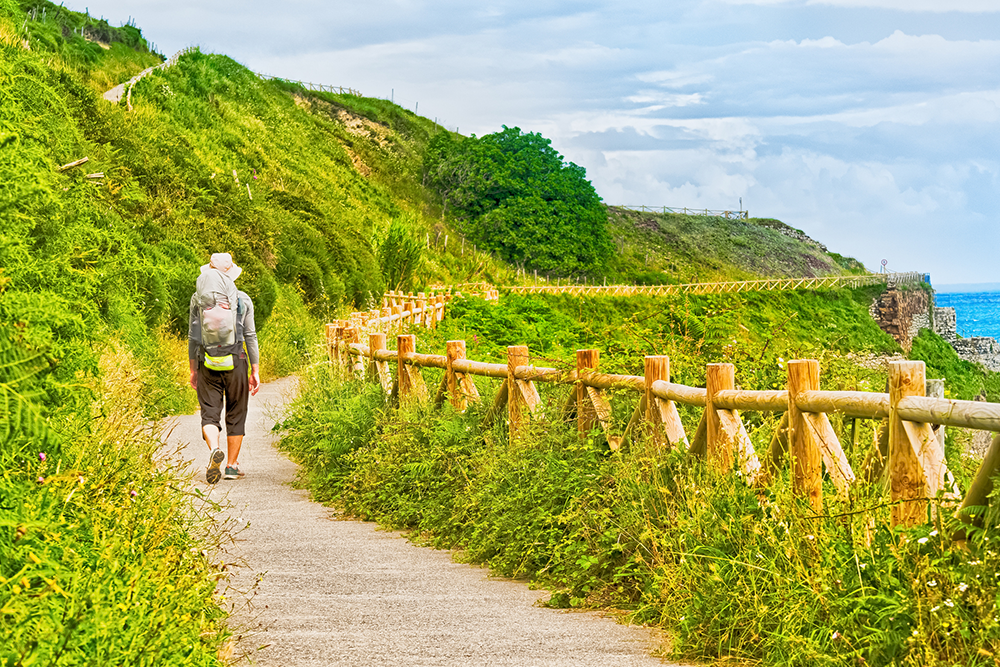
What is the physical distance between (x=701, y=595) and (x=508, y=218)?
67.0 meters

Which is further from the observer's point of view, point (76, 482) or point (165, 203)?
point (165, 203)

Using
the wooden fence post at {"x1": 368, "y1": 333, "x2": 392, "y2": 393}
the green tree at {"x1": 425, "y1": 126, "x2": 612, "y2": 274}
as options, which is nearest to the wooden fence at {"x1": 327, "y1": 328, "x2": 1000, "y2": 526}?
the wooden fence post at {"x1": 368, "y1": 333, "x2": 392, "y2": 393}

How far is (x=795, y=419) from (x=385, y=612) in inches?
96.2

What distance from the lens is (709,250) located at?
111m

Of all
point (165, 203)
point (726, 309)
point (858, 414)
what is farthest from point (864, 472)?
point (165, 203)

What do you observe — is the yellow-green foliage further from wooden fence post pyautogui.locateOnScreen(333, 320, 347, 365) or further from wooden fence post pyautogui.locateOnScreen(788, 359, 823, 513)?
wooden fence post pyautogui.locateOnScreen(333, 320, 347, 365)

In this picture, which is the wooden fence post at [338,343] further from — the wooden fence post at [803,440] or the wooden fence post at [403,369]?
the wooden fence post at [803,440]

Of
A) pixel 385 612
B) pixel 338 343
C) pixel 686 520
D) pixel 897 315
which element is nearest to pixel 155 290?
pixel 338 343

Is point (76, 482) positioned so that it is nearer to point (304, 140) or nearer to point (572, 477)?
point (572, 477)

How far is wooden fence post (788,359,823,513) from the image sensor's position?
5637 millimetres

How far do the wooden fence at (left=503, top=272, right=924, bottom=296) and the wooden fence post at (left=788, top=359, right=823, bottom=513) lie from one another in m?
45.9

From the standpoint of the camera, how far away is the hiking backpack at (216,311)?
10789mm

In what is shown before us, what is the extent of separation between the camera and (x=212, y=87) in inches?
2355

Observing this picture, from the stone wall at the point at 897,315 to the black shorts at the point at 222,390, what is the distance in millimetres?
76876
